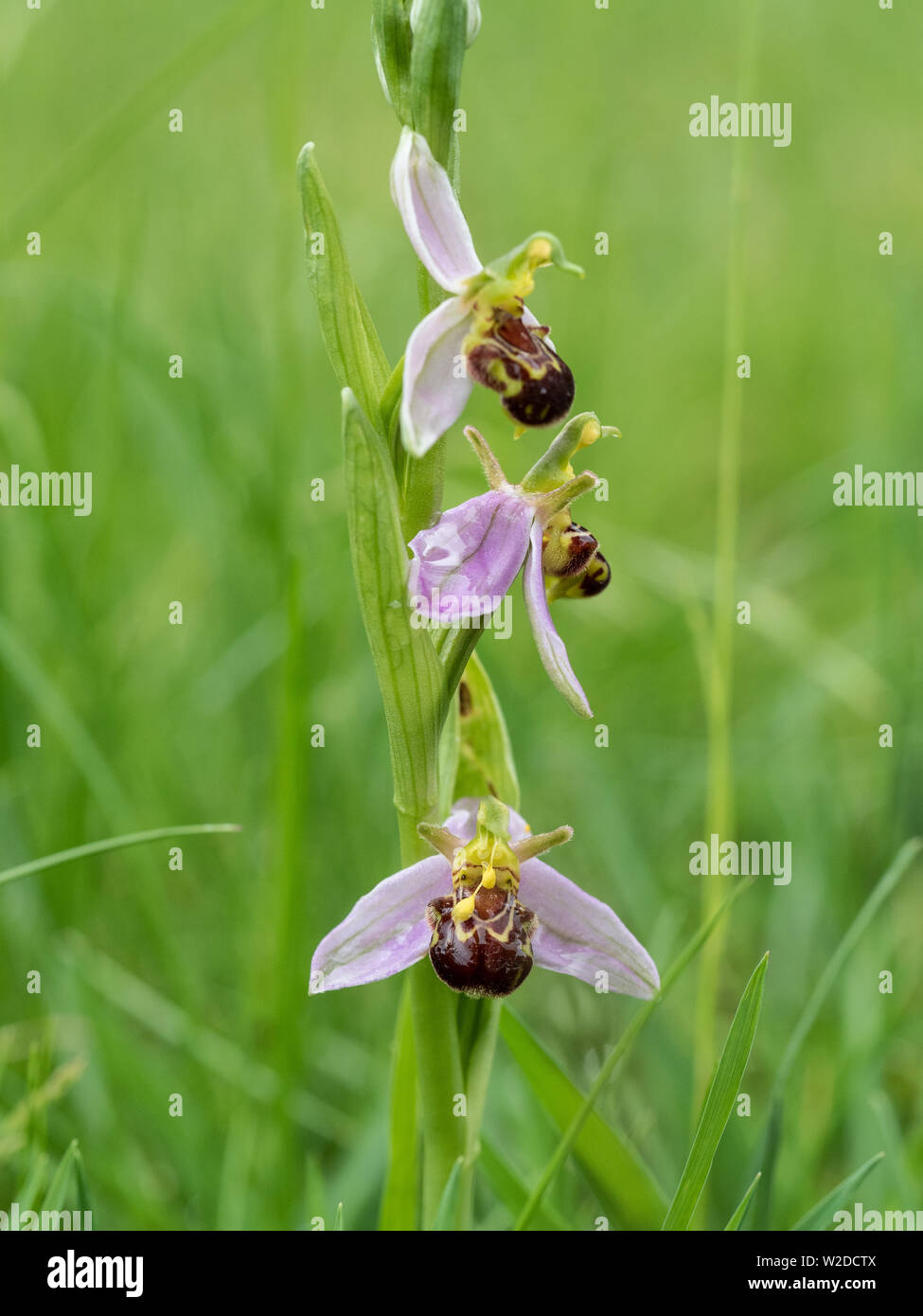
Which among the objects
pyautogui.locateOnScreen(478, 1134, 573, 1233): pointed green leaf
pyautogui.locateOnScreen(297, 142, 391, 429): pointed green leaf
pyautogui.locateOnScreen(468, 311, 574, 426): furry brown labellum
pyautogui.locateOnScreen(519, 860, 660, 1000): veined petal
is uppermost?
pyautogui.locateOnScreen(297, 142, 391, 429): pointed green leaf

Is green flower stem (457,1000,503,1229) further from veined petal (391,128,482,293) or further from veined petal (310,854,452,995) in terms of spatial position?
veined petal (391,128,482,293)

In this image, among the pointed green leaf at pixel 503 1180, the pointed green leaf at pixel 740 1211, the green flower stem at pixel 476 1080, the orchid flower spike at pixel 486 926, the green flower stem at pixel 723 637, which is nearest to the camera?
the pointed green leaf at pixel 740 1211

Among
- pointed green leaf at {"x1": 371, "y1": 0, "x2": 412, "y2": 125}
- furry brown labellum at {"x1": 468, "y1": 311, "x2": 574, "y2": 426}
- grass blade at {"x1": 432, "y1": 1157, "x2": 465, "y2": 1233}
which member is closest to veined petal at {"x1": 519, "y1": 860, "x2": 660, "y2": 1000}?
grass blade at {"x1": 432, "y1": 1157, "x2": 465, "y2": 1233}

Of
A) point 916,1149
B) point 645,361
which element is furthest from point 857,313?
point 916,1149

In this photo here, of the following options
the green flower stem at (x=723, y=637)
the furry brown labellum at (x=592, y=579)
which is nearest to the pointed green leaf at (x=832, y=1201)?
the green flower stem at (x=723, y=637)

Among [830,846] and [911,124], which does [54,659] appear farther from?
[911,124]

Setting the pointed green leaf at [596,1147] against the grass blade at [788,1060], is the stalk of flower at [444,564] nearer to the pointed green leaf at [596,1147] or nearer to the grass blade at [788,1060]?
the pointed green leaf at [596,1147]
